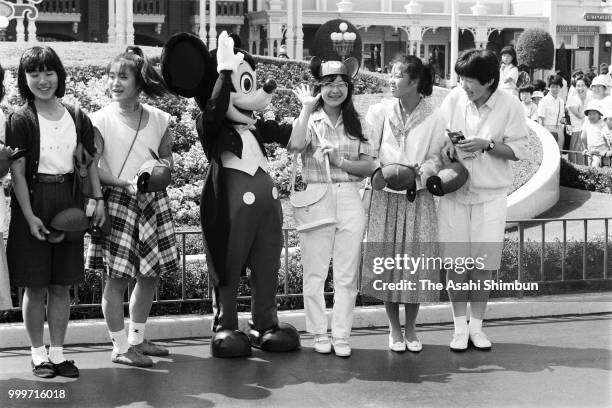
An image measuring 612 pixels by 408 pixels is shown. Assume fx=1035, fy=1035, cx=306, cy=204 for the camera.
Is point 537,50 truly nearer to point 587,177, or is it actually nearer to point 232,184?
point 587,177

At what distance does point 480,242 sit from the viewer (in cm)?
600

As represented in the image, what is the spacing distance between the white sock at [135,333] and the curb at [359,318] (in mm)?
366

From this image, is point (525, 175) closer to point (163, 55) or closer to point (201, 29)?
point (163, 55)


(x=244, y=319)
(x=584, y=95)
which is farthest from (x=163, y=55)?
(x=584, y=95)

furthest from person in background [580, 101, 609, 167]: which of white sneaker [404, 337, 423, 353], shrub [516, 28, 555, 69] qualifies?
shrub [516, 28, 555, 69]

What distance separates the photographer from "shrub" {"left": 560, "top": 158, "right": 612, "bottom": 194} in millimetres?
11648

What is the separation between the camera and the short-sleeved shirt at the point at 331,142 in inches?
234

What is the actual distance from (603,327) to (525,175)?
445 cm

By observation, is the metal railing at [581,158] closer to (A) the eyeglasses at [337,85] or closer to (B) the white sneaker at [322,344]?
(A) the eyeglasses at [337,85]

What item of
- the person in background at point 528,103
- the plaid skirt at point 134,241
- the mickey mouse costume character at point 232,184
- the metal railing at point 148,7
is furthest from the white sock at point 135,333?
the metal railing at point 148,7

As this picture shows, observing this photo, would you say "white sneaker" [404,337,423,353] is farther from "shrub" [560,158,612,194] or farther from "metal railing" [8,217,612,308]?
"shrub" [560,158,612,194]

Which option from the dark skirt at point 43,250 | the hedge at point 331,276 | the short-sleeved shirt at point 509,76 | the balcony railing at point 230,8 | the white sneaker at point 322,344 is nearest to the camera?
the dark skirt at point 43,250

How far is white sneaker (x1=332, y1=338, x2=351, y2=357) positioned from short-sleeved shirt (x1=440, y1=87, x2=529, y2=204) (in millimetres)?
1063

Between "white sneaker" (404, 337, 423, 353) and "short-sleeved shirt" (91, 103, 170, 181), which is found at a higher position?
"short-sleeved shirt" (91, 103, 170, 181)
